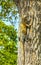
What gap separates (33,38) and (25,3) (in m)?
0.42

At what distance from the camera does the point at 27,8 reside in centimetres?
281

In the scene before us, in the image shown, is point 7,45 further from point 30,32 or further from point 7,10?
point 30,32

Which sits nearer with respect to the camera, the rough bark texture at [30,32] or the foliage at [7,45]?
the rough bark texture at [30,32]

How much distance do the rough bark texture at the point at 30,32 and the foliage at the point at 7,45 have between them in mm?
5201

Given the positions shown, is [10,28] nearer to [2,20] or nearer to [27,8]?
[2,20]

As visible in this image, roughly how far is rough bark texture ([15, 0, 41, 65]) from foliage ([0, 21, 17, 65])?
17.1ft

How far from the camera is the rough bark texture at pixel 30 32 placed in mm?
2711

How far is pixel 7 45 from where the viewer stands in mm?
8414

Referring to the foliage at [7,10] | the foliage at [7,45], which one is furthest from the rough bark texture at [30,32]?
the foliage at [7,45]

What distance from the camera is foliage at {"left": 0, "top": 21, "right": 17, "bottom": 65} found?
817cm

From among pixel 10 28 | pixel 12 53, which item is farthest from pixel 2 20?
pixel 12 53

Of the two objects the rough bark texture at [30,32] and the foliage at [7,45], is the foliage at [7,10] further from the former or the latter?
the rough bark texture at [30,32]

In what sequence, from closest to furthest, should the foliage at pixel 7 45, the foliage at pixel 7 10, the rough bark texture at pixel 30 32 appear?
the rough bark texture at pixel 30 32 < the foliage at pixel 7 10 < the foliage at pixel 7 45

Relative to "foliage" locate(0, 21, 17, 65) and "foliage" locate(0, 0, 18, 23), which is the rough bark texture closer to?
"foliage" locate(0, 0, 18, 23)
